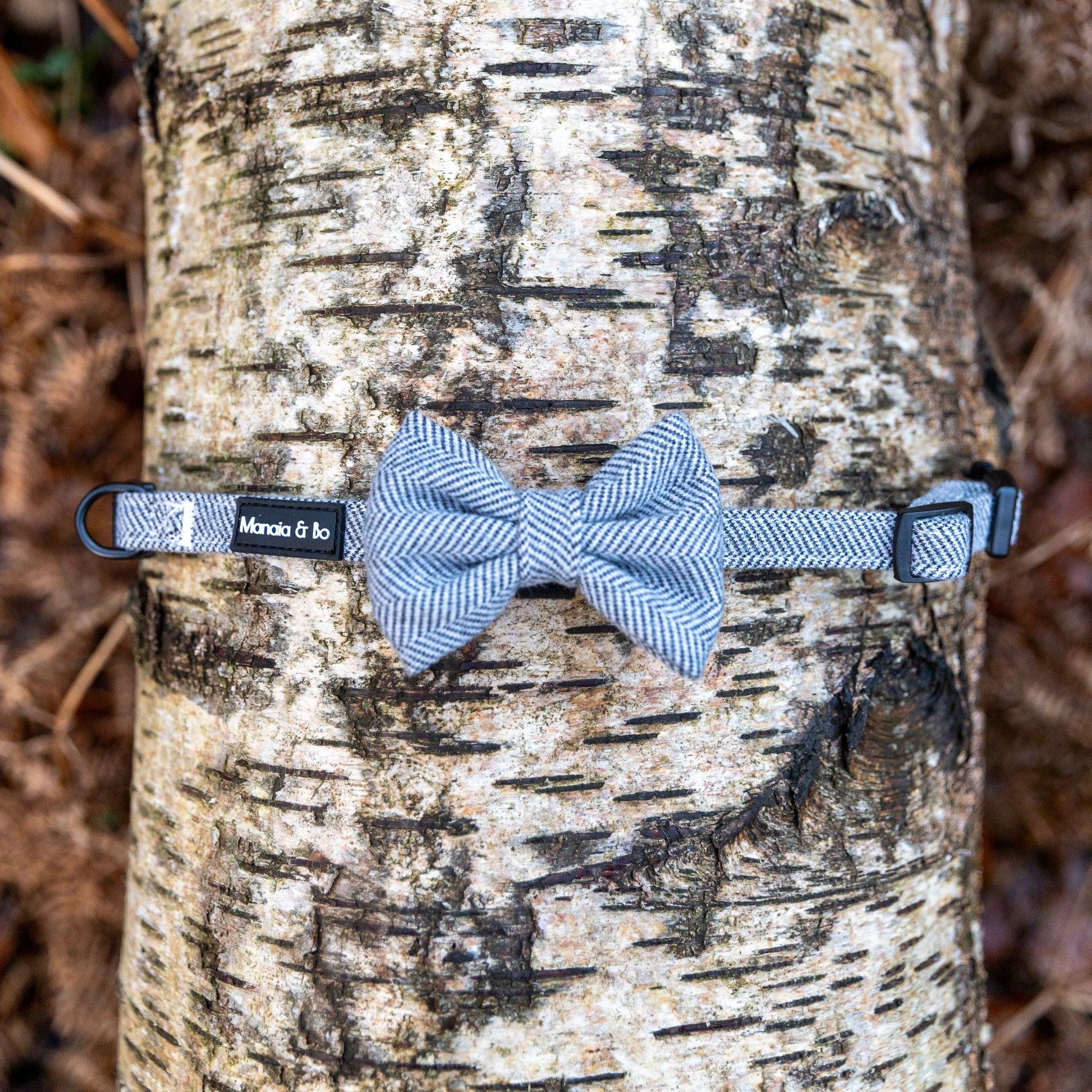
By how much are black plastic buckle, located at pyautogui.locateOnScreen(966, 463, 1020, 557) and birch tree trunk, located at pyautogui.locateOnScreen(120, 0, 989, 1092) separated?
176 millimetres

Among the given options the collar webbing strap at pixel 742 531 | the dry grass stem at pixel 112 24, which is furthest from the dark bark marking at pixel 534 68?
the dry grass stem at pixel 112 24

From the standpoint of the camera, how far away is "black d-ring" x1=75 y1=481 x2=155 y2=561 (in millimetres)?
1194

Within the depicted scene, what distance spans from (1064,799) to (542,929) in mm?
1693

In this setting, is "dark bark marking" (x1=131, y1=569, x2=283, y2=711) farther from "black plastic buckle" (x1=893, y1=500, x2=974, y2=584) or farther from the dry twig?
Result: the dry twig

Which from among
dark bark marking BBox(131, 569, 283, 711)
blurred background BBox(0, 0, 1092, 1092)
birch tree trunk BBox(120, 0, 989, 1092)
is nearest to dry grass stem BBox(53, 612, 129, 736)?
blurred background BBox(0, 0, 1092, 1092)

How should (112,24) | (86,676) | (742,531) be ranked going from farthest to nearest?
1. (86,676)
2. (112,24)
3. (742,531)

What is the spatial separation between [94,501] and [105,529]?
98 cm

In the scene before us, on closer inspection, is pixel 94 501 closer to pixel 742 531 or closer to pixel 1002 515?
pixel 742 531

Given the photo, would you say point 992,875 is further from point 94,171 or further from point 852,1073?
point 94,171

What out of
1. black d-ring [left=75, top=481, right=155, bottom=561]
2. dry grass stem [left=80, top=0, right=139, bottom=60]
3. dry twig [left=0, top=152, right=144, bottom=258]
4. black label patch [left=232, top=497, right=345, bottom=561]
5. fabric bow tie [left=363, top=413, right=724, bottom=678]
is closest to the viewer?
fabric bow tie [left=363, top=413, right=724, bottom=678]

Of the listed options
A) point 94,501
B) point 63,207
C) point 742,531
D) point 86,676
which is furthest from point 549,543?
point 63,207

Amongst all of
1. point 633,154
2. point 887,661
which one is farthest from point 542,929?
point 633,154

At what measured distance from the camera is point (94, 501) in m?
1.21

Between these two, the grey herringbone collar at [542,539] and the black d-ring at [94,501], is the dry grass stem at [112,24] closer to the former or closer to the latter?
the black d-ring at [94,501]
